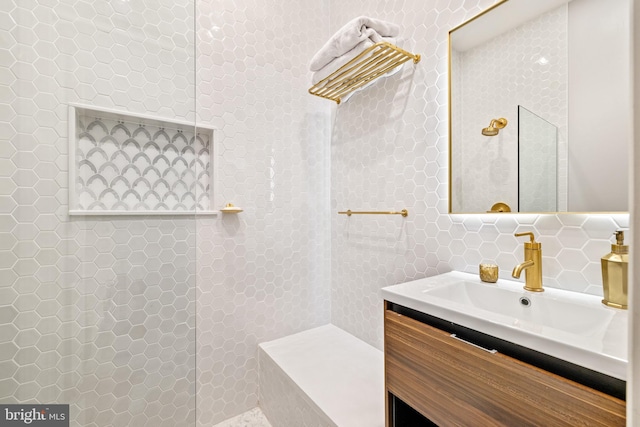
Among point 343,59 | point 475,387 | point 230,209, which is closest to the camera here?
point 475,387

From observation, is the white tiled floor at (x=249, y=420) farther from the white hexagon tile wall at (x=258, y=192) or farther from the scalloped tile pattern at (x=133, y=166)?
the scalloped tile pattern at (x=133, y=166)

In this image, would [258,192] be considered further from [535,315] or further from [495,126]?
[535,315]

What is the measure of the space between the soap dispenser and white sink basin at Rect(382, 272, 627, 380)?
0.03m

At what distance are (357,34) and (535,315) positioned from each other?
1.24m

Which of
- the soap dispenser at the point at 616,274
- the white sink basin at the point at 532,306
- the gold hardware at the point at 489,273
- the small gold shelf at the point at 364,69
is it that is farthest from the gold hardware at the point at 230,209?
the soap dispenser at the point at 616,274

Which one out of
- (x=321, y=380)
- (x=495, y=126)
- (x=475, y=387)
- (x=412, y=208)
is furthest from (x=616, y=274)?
(x=321, y=380)

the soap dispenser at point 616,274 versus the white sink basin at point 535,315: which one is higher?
the soap dispenser at point 616,274

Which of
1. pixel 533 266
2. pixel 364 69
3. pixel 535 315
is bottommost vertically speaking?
pixel 535 315

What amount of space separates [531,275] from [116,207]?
140 cm

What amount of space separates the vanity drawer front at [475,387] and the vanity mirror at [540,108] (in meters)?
0.55

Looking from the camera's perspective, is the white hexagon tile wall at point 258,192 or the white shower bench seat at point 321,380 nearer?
the white shower bench seat at point 321,380

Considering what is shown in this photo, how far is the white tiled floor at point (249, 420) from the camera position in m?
1.55

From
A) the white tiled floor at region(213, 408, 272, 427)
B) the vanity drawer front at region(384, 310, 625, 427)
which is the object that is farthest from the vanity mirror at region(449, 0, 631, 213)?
the white tiled floor at region(213, 408, 272, 427)

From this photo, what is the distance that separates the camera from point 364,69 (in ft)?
4.70
